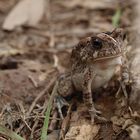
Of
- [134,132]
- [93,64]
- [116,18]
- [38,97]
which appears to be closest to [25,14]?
[116,18]

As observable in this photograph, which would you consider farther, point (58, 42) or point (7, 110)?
point (58, 42)

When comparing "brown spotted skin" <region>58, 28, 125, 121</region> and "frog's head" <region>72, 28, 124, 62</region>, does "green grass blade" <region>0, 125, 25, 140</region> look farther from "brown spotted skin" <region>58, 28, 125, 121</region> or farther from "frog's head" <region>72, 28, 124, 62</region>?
"frog's head" <region>72, 28, 124, 62</region>

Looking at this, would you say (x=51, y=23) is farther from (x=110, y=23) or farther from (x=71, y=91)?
(x=71, y=91)

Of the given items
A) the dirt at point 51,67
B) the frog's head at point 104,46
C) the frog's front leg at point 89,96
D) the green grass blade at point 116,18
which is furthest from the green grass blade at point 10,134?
the green grass blade at point 116,18

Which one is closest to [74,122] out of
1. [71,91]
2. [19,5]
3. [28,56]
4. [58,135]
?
[58,135]

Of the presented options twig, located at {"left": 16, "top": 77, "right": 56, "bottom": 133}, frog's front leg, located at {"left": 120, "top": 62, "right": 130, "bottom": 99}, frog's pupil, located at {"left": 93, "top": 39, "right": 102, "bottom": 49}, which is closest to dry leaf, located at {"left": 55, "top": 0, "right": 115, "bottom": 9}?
twig, located at {"left": 16, "top": 77, "right": 56, "bottom": 133}

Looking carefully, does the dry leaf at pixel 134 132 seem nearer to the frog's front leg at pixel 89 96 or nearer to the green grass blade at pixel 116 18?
the frog's front leg at pixel 89 96

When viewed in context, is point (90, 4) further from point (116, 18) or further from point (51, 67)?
point (51, 67)
